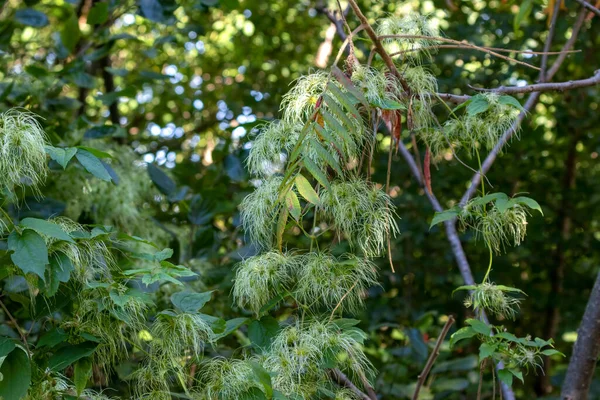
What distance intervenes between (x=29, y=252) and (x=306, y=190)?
1.27 feet

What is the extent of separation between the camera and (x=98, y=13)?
2.17m

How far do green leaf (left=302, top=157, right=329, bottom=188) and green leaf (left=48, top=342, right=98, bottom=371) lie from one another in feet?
1.35

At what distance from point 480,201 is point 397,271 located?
1579 millimetres

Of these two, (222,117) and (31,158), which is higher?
(31,158)

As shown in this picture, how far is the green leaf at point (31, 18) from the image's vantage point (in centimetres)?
231

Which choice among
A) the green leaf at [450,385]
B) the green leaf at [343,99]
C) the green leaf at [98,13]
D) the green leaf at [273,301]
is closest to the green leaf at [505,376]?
the green leaf at [273,301]

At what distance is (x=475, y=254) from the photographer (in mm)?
2730

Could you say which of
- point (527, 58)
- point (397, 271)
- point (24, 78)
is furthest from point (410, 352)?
point (24, 78)

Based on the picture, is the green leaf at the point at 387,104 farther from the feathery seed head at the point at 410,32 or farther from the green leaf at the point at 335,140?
the feathery seed head at the point at 410,32

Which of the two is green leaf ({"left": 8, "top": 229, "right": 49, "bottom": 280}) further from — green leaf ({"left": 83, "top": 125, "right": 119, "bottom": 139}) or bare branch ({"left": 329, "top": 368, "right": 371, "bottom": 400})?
green leaf ({"left": 83, "top": 125, "right": 119, "bottom": 139})

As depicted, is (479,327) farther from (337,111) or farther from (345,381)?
(337,111)

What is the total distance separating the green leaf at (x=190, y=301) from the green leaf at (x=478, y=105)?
20.1 inches

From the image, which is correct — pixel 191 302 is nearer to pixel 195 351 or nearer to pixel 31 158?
pixel 195 351

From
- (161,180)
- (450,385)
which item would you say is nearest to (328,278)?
(161,180)
